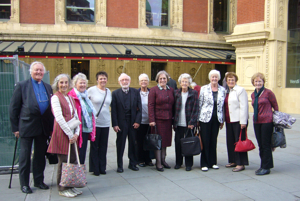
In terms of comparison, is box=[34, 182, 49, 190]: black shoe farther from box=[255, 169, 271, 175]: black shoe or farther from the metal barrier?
box=[255, 169, 271, 175]: black shoe

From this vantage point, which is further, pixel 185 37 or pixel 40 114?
pixel 185 37

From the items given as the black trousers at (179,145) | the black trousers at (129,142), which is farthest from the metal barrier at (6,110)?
the black trousers at (179,145)

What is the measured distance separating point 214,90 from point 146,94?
137cm

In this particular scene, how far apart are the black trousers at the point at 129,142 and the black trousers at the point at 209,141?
1.35 meters

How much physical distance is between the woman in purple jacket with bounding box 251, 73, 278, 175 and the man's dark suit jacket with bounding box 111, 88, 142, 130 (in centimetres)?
226

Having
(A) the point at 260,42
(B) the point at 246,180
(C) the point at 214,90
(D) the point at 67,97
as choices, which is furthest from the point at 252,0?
(D) the point at 67,97

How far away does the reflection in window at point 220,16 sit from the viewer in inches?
757

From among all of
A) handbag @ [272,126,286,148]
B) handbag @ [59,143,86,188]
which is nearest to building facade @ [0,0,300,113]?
handbag @ [272,126,286,148]

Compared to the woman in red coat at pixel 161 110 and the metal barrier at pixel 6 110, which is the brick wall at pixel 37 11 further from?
the woman in red coat at pixel 161 110

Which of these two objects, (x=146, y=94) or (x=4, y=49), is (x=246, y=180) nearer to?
(x=146, y=94)

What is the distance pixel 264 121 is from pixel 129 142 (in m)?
2.60

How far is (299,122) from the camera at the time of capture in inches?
492

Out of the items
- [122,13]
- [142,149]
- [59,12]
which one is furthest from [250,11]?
[142,149]

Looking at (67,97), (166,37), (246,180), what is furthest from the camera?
(166,37)
